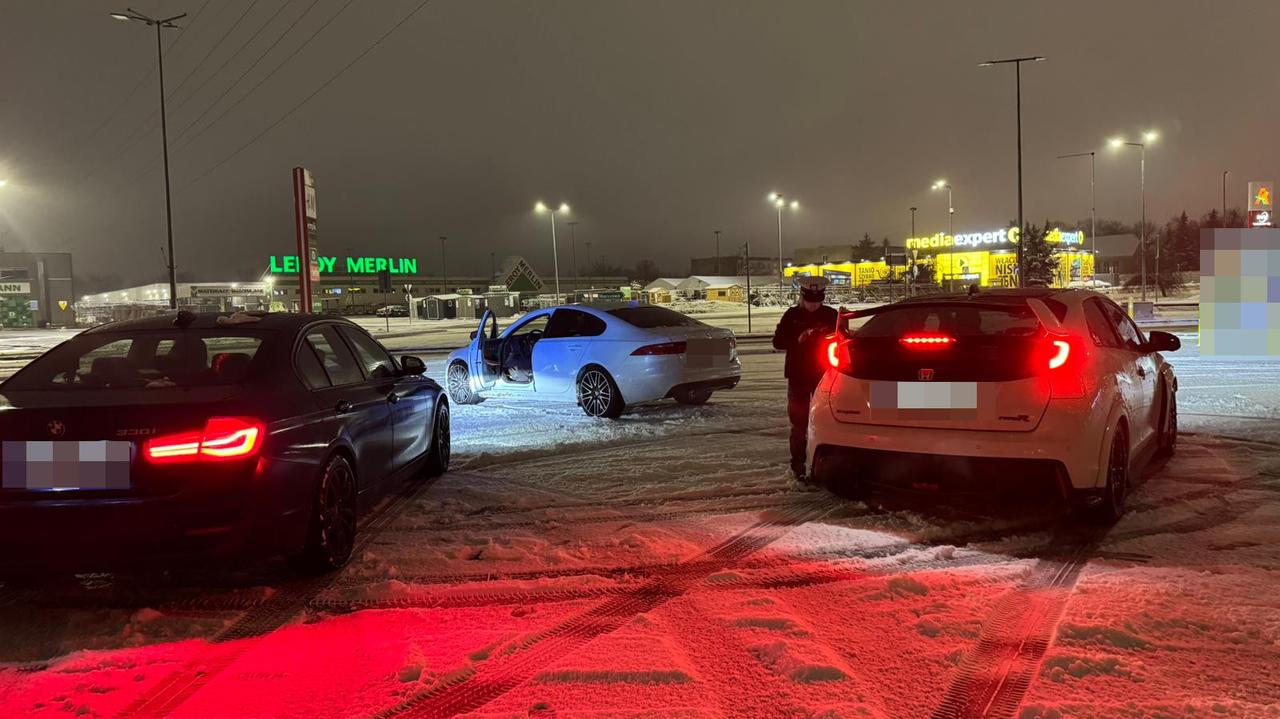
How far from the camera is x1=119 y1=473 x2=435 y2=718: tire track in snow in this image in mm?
3086

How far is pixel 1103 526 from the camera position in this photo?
16.7ft

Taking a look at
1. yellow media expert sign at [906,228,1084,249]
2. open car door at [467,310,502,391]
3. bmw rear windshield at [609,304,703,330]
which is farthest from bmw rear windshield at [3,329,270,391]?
yellow media expert sign at [906,228,1084,249]

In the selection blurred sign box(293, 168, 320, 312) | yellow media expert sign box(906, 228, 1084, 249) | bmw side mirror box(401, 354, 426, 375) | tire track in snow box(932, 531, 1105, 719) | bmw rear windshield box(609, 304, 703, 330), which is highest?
yellow media expert sign box(906, 228, 1084, 249)

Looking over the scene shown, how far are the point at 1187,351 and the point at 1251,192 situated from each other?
48.0 ft

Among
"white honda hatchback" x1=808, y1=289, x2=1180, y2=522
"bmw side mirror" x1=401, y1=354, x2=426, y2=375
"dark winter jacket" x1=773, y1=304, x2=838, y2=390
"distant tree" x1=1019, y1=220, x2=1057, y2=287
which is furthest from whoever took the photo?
"distant tree" x1=1019, y1=220, x2=1057, y2=287

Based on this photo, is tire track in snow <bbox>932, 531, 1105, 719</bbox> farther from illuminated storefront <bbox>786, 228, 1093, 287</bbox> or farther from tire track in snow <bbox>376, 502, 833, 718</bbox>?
illuminated storefront <bbox>786, 228, 1093, 287</bbox>

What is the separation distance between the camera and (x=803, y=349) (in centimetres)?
644

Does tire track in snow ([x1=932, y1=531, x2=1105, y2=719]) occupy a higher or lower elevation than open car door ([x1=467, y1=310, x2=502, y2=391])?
lower

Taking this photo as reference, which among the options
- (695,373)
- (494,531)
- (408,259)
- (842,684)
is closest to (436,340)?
(695,373)

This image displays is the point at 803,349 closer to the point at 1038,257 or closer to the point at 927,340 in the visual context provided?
the point at 927,340

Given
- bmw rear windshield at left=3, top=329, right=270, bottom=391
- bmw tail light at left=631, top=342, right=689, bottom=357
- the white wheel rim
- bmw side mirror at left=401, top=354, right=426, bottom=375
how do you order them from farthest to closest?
the white wheel rim < bmw tail light at left=631, top=342, right=689, bottom=357 < bmw side mirror at left=401, top=354, right=426, bottom=375 < bmw rear windshield at left=3, top=329, right=270, bottom=391

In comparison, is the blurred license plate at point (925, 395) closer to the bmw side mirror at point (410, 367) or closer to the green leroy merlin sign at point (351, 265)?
the bmw side mirror at point (410, 367)

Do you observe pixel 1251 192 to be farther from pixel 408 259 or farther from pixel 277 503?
pixel 408 259

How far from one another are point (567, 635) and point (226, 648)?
1.48 metres
